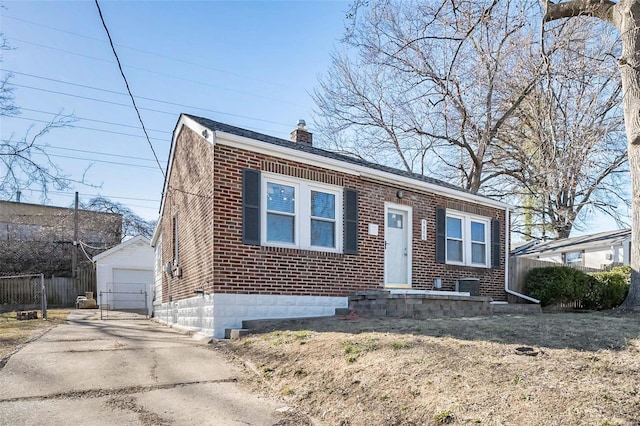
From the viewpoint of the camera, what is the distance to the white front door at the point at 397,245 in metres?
10.0

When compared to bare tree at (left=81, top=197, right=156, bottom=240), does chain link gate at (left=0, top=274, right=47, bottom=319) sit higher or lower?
lower

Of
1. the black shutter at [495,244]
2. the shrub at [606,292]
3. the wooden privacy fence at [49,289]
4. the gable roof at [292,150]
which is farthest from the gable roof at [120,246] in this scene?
the shrub at [606,292]

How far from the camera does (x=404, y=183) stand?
405 inches

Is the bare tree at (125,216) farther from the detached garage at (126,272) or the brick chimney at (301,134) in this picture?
the brick chimney at (301,134)

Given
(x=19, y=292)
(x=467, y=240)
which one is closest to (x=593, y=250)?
(x=467, y=240)

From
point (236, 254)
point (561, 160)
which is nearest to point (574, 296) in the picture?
point (561, 160)

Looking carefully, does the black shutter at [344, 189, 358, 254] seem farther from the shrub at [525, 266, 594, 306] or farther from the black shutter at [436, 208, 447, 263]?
the shrub at [525, 266, 594, 306]

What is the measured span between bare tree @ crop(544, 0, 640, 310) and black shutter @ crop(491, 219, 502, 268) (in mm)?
3464

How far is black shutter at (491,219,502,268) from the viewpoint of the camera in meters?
12.2

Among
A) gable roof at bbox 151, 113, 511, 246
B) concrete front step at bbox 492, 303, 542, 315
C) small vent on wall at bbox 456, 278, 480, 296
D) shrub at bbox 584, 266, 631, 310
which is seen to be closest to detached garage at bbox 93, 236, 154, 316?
gable roof at bbox 151, 113, 511, 246

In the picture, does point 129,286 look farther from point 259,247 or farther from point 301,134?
point 259,247

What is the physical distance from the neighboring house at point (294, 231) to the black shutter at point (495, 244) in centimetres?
5

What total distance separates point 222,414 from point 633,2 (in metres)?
10.7

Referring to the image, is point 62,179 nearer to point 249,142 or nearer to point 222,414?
point 249,142
